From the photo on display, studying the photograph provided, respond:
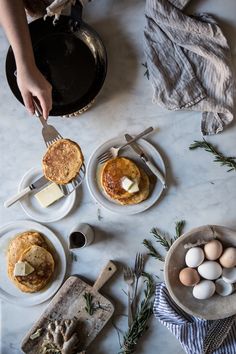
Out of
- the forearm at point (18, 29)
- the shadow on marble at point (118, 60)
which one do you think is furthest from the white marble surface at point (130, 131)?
the forearm at point (18, 29)

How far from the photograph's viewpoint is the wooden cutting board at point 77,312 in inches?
62.2

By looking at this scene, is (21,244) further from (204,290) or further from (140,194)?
(204,290)

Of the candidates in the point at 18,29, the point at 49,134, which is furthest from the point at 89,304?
the point at 18,29

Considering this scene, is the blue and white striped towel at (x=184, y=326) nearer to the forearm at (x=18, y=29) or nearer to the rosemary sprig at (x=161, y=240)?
the rosemary sprig at (x=161, y=240)

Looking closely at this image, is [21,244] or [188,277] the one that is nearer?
[188,277]

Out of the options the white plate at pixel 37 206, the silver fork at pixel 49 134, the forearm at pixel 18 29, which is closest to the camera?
the forearm at pixel 18 29

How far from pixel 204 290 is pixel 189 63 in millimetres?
603

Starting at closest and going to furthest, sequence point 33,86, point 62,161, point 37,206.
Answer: point 33,86 → point 62,161 → point 37,206

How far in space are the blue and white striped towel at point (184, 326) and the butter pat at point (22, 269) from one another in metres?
0.36

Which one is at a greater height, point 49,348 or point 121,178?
point 121,178

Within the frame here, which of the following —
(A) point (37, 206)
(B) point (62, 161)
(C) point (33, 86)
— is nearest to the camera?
(C) point (33, 86)

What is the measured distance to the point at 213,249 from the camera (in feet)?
4.74

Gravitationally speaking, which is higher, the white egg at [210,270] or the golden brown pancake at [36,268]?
the golden brown pancake at [36,268]

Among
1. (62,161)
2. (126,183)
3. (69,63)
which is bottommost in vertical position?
(126,183)
